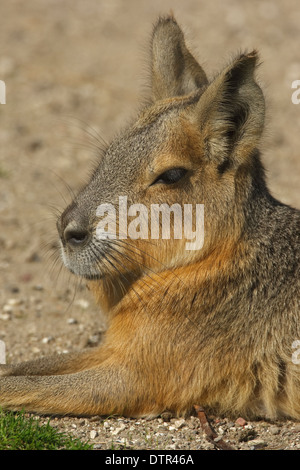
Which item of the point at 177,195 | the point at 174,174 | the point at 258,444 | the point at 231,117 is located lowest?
the point at 258,444

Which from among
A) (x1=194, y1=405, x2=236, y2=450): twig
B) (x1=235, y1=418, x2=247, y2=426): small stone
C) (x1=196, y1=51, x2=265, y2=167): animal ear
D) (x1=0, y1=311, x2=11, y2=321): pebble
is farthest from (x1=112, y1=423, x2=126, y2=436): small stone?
(x1=0, y1=311, x2=11, y2=321): pebble

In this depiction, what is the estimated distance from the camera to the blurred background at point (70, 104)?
19.9ft

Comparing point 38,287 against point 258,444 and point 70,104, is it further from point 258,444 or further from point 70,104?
point 70,104

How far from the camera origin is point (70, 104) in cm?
952

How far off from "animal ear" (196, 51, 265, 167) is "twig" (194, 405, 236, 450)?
1.52 m

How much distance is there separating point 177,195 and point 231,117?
→ 0.57 meters

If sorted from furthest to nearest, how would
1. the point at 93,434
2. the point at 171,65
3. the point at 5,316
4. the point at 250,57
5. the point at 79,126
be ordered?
the point at 79,126, the point at 5,316, the point at 171,65, the point at 93,434, the point at 250,57

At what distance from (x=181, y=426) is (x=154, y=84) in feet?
7.87

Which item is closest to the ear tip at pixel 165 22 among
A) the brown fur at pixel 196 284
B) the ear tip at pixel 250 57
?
the brown fur at pixel 196 284

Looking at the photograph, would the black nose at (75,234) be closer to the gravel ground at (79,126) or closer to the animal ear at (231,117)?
the gravel ground at (79,126)

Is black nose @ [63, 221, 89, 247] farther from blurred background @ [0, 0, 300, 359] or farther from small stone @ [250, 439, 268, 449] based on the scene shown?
small stone @ [250, 439, 268, 449]

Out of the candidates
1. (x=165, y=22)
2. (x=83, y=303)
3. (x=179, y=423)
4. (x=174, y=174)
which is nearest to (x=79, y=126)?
(x=83, y=303)

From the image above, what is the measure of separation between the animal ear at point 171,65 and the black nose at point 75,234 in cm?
139
